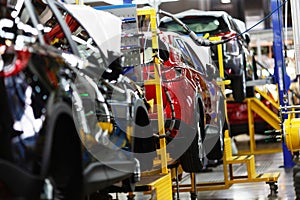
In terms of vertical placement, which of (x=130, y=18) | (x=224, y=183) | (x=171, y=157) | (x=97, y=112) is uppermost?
(x=130, y=18)

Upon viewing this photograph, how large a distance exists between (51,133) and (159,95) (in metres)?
3.70

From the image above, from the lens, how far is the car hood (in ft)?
21.0

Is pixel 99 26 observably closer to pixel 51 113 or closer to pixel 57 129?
pixel 57 129

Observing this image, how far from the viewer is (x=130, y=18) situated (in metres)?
7.98

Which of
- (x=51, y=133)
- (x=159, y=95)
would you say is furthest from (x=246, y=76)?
(x=51, y=133)

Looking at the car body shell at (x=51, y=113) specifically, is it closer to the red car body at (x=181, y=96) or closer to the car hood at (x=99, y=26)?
the car hood at (x=99, y=26)

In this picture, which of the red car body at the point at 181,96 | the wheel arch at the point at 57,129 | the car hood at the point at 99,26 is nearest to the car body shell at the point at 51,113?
the wheel arch at the point at 57,129

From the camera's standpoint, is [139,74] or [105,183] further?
[139,74]

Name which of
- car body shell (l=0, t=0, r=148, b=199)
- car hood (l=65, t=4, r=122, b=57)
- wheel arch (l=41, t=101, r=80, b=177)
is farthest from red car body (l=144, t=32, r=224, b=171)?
wheel arch (l=41, t=101, r=80, b=177)

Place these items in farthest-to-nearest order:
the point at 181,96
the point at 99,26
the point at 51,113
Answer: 1. the point at 181,96
2. the point at 99,26
3. the point at 51,113

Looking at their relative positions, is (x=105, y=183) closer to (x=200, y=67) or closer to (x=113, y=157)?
(x=113, y=157)

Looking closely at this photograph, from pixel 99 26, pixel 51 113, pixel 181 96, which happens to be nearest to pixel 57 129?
pixel 51 113

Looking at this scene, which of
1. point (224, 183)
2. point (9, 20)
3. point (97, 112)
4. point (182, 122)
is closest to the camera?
point (9, 20)

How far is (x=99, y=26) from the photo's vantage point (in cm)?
663
